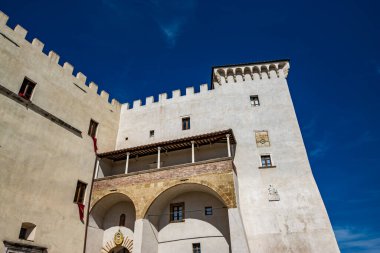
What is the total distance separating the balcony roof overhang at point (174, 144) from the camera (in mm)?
18322

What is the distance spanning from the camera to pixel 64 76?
2005 cm

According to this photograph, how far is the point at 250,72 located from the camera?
22734mm

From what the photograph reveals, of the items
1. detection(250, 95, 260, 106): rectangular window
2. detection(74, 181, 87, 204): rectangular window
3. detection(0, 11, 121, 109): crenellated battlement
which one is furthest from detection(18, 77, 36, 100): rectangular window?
detection(250, 95, 260, 106): rectangular window

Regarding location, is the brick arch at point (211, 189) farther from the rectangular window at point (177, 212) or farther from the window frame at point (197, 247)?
the window frame at point (197, 247)

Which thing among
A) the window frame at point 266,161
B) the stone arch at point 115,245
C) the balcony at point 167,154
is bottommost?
the stone arch at point 115,245

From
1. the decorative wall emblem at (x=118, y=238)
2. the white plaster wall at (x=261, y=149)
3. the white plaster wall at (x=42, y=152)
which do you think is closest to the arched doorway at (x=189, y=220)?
the white plaster wall at (x=261, y=149)

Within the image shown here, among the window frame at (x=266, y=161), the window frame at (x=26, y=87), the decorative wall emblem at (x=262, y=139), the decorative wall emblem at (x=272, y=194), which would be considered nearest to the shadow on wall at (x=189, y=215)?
the decorative wall emblem at (x=272, y=194)

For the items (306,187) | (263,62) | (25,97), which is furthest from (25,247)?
(263,62)

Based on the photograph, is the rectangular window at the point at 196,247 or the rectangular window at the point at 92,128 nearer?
the rectangular window at the point at 196,247

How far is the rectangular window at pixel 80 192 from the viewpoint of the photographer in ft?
60.0

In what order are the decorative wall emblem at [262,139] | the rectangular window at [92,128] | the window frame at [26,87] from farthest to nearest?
the rectangular window at [92,128] < the decorative wall emblem at [262,139] < the window frame at [26,87]

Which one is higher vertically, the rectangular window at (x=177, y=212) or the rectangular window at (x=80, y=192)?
the rectangular window at (x=80, y=192)

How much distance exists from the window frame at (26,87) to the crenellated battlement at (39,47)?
2278mm

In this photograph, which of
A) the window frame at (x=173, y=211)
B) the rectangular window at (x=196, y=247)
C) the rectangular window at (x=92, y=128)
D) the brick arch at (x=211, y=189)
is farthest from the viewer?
the rectangular window at (x=92, y=128)
